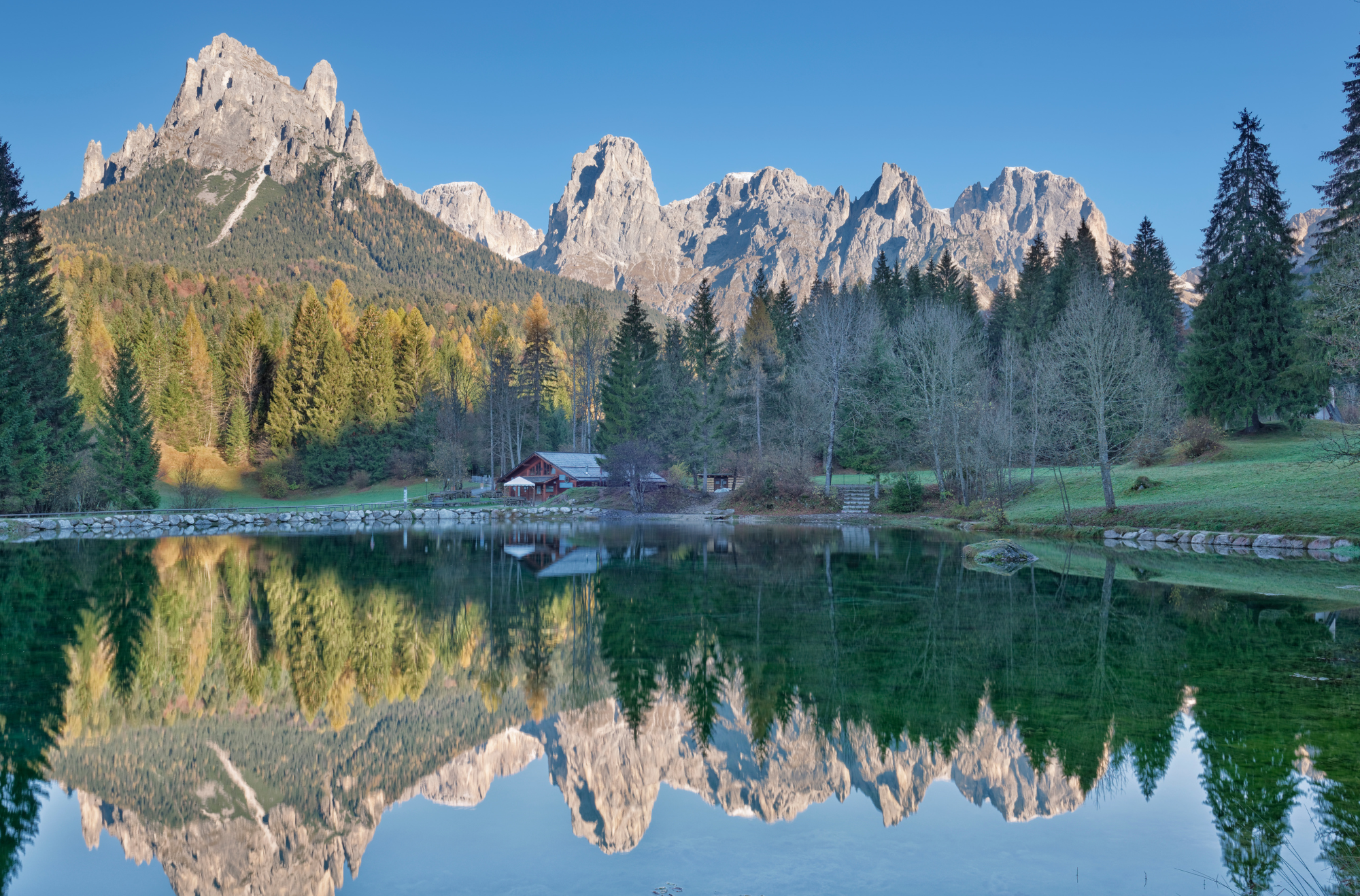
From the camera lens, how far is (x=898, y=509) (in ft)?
130

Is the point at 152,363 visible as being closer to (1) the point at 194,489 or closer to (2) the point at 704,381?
(1) the point at 194,489

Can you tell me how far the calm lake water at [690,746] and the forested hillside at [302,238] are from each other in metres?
95.1

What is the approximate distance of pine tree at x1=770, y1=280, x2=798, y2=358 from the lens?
6362cm

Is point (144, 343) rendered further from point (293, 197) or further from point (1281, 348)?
point (293, 197)

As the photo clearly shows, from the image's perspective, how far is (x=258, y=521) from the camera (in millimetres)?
44750

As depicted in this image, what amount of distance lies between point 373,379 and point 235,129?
11697 cm

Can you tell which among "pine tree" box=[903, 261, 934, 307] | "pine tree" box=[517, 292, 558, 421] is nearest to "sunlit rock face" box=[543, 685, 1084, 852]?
"pine tree" box=[903, 261, 934, 307]

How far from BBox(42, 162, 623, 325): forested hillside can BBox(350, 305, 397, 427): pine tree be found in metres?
30.5

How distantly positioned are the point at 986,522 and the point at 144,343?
68060 millimetres

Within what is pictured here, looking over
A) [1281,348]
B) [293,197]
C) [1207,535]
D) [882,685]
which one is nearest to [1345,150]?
[1281,348]

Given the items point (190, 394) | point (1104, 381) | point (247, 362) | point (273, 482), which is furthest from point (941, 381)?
point (190, 394)

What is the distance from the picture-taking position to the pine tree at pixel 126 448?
45.4 m

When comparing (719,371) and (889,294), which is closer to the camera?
(719,371)

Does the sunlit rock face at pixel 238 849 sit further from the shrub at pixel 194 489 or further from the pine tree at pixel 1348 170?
the shrub at pixel 194 489
